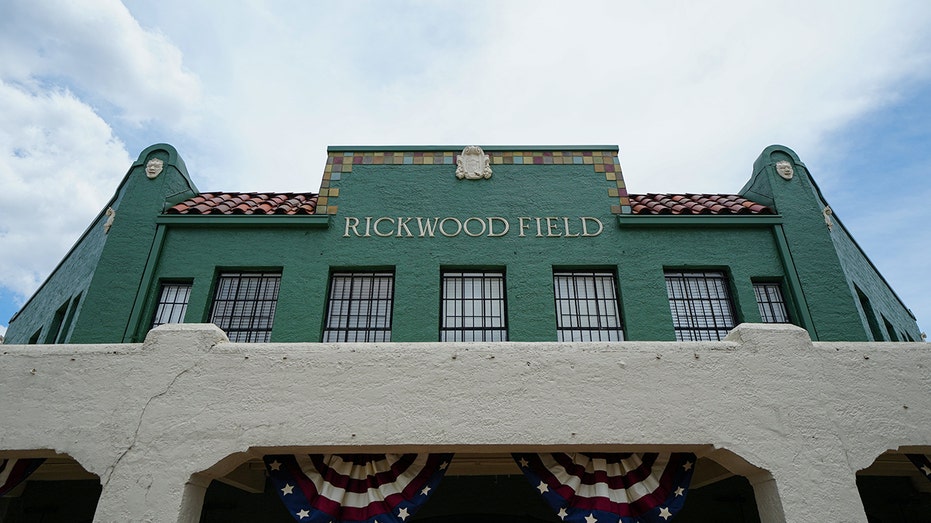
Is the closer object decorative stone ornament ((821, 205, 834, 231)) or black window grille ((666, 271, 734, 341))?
black window grille ((666, 271, 734, 341))

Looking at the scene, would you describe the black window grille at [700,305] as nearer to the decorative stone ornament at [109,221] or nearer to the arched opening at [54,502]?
the arched opening at [54,502]

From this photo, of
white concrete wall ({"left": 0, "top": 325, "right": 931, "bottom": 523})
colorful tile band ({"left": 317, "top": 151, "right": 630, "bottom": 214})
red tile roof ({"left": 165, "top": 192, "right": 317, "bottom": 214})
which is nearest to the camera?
white concrete wall ({"left": 0, "top": 325, "right": 931, "bottom": 523})

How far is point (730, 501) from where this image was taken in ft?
31.7

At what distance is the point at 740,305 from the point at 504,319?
4119 mm

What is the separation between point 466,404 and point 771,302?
707cm

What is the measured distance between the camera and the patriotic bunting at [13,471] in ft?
20.6

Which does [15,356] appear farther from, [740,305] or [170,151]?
[740,305]

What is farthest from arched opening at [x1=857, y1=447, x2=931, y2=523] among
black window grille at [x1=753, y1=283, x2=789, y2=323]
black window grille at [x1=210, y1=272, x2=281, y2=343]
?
black window grille at [x1=210, y1=272, x2=281, y2=343]

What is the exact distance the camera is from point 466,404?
6.11m

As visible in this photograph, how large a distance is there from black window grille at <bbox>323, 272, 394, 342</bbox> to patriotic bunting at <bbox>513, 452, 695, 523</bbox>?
4.61 m

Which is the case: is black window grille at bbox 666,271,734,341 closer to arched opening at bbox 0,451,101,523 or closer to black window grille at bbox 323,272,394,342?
black window grille at bbox 323,272,394,342

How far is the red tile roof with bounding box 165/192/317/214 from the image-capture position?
11.3 meters

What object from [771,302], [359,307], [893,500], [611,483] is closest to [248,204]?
[359,307]

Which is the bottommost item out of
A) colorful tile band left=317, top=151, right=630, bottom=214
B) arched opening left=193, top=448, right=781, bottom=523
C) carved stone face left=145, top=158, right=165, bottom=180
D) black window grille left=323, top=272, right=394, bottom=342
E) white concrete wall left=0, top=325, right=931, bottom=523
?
arched opening left=193, top=448, right=781, bottom=523
